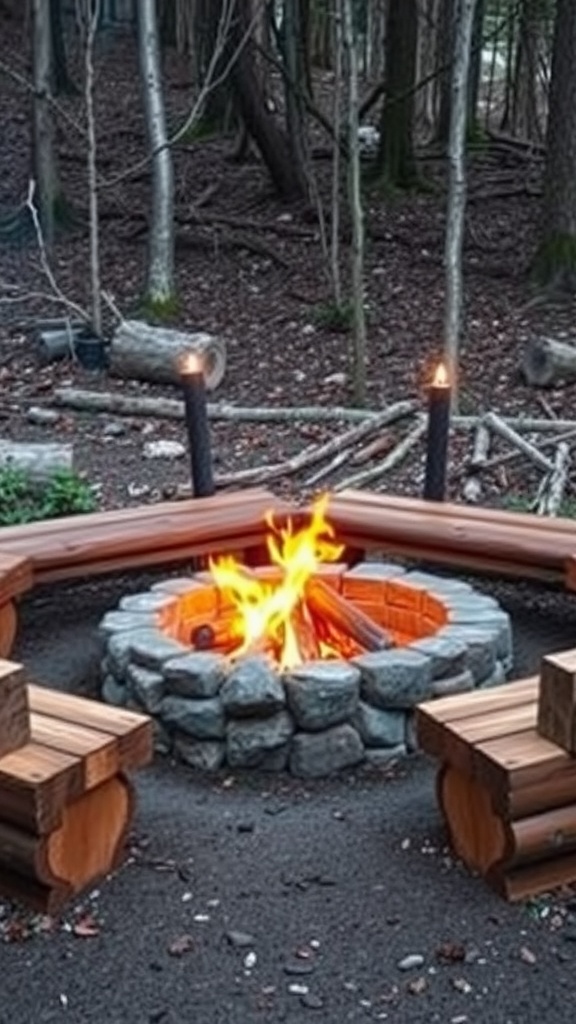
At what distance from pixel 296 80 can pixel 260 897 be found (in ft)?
28.4

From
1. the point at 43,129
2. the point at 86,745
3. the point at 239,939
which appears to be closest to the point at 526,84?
the point at 43,129

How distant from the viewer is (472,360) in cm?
775

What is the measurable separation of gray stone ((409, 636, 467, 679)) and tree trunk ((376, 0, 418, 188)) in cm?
801

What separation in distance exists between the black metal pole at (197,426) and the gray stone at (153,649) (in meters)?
1.26

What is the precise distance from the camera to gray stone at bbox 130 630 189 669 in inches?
145

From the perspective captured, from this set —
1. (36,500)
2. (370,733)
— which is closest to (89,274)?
(36,500)

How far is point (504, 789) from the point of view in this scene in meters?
2.78

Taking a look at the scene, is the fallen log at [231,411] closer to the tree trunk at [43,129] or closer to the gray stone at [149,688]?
the gray stone at [149,688]

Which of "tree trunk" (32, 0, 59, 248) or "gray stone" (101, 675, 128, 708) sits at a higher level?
"tree trunk" (32, 0, 59, 248)

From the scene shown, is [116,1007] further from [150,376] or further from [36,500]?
[150,376]

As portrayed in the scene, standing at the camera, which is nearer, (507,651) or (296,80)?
(507,651)

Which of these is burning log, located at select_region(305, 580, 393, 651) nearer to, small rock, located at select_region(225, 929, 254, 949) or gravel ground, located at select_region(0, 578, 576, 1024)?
gravel ground, located at select_region(0, 578, 576, 1024)

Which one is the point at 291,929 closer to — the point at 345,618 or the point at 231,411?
the point at 345,618

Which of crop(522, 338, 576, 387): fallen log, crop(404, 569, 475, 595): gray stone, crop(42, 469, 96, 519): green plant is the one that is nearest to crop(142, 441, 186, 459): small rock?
crop(42, 469, 96, 519): green plant
